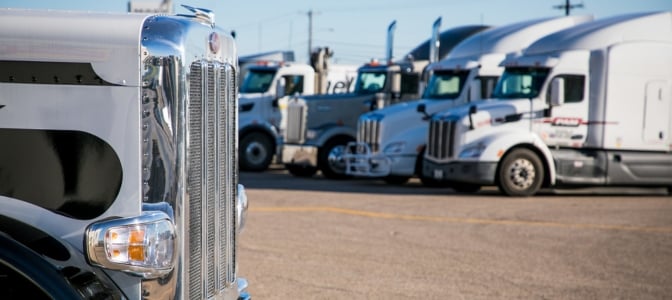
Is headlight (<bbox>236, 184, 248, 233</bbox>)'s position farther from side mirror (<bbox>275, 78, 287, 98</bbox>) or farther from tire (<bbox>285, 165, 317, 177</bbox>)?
side mirror (<bbox>275, 78, 287, 98</bbox>)

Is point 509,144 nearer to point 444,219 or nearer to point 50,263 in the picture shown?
point 444,219

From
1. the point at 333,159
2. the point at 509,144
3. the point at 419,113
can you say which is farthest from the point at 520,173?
the point at 333,159

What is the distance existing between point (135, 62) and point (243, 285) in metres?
1.88

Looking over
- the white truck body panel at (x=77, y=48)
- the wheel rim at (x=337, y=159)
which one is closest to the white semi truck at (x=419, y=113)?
the wheel rim at (x=337, y=159)

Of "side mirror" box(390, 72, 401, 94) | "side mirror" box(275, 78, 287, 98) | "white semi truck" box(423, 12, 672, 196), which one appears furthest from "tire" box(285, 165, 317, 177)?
"white semi truck" box(423, 12, 672, 196)

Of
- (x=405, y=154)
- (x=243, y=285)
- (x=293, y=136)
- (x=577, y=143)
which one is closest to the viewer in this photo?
(x=243, y=285)

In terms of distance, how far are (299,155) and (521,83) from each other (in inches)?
247

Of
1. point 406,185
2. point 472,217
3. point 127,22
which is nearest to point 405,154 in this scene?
point 406,185

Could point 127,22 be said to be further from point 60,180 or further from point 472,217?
point 472,217

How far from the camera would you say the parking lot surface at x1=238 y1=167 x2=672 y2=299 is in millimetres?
8617

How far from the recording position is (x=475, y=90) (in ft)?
66.1

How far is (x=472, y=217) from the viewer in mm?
14273

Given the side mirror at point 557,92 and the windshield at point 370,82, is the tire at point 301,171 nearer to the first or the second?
the windshield at point 370,82

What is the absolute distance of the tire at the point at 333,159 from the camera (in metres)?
21.4
